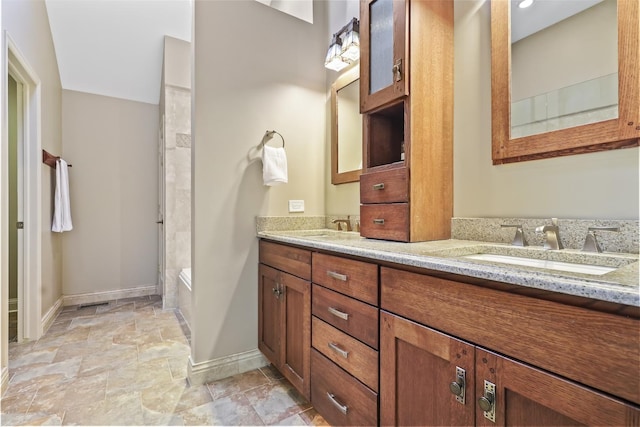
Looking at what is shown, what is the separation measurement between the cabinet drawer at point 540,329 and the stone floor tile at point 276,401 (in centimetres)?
105

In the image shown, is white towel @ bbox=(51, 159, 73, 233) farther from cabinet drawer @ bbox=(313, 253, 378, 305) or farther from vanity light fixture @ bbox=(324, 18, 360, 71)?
cabinet drawer @ bbox=(313, 253, 378, 305)

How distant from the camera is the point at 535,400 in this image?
Answer: 67 cm

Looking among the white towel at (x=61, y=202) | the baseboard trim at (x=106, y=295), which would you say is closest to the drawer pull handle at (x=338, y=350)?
the white towel at (x=61, y=202)

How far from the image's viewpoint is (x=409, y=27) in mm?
1356

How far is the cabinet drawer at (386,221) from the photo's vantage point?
1379 millimetres

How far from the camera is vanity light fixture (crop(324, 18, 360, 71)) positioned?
6.25 ft

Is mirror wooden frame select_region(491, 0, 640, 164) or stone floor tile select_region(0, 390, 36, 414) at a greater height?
mirror wooden frame select_region(491, 0, 640, 164)

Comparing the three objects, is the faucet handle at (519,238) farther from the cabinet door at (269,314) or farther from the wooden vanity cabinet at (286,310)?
the cabinet door at (269,314)

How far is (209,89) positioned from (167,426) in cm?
182

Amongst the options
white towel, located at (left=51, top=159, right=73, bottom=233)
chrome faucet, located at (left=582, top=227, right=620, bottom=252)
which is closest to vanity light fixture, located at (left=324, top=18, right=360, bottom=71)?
chrome faucet, located at (left=582, top=227, right=620, bottom=252)

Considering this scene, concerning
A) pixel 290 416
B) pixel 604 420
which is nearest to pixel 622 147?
pixel 604 420

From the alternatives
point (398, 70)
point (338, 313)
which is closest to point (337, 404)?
point (338, 313)

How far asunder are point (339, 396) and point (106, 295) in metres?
3.39

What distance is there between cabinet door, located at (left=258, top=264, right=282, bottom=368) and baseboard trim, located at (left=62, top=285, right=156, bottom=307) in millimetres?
2415
